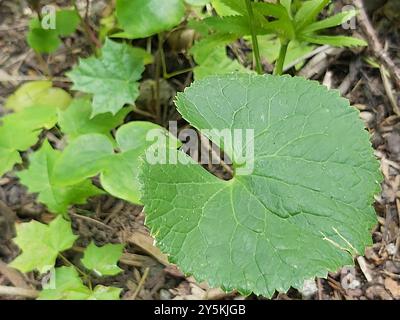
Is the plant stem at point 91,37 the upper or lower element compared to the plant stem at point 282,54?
lower

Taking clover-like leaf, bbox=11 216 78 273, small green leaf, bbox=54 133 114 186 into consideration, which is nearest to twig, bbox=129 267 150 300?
clover-like leaf, bbox=11 216 78 273

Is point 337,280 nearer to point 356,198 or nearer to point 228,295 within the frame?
point 228,295

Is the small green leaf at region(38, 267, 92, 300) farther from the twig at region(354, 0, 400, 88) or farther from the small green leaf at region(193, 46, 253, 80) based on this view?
the twig at region(354, 0, 400, 88)

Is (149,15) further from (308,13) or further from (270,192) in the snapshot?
(270,192)

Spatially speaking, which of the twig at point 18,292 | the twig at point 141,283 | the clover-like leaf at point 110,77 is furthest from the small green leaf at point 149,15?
the twig at point 18,292

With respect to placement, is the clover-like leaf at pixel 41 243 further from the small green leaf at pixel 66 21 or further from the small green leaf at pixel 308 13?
the small green leaf at pixel 308 13

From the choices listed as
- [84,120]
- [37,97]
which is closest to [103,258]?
[84,120]
